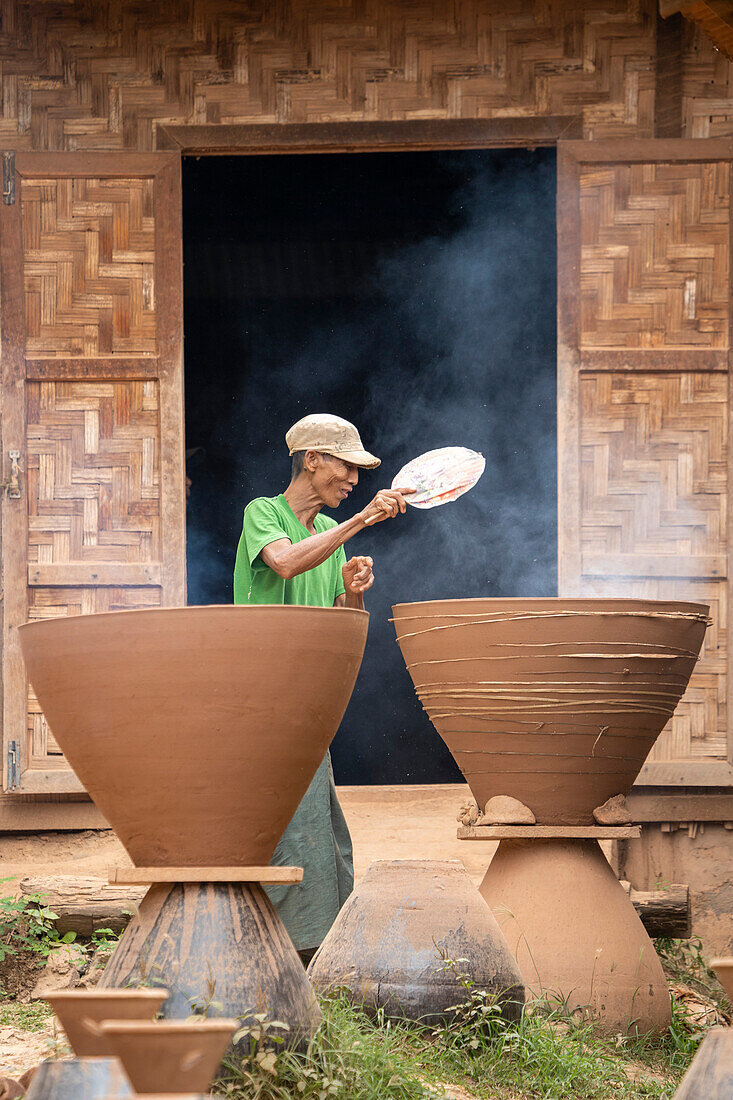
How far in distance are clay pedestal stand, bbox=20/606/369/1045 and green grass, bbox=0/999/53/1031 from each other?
1118 millimetres

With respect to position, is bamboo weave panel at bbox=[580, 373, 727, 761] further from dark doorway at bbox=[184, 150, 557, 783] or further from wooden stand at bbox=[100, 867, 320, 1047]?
wooden stand at bbox=[100, 867, 320, 1047]

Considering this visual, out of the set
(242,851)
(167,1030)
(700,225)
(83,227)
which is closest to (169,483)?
(83,227)

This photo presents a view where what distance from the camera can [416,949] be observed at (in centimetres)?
283

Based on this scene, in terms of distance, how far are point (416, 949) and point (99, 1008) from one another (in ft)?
3.72

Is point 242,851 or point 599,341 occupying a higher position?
point 599,341

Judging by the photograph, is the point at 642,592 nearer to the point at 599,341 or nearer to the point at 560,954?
the point at 599,341

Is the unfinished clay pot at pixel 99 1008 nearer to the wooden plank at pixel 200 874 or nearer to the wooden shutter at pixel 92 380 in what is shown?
the wooden plank at pixel 200 874

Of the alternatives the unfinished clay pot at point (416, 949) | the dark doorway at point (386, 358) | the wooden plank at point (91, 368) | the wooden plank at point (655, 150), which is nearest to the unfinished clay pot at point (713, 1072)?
the unfinished clay pot at point (416, 949)

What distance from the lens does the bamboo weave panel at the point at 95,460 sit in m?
5.14

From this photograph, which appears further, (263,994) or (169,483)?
(169,483)

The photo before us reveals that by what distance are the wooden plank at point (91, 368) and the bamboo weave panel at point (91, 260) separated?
53mm

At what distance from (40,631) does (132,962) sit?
2.15 feet

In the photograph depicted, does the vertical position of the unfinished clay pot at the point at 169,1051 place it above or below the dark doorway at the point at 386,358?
below

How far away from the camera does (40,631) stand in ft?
8.08
